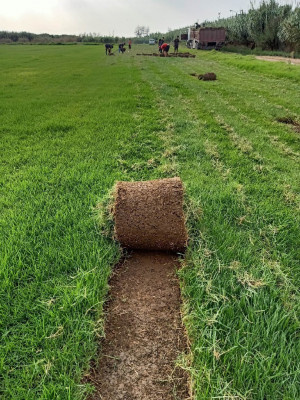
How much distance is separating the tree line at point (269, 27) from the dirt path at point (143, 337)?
1317 inches

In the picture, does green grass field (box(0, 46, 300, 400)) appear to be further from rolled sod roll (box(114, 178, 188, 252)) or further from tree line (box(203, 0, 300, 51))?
tree line (box(203, 0, 300, 51))

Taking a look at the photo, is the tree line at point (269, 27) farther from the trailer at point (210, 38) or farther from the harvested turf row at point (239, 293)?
the harvested turf row at point (239, 293)

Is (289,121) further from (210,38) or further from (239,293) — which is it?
(210,38)

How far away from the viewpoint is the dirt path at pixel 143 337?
6.66ft

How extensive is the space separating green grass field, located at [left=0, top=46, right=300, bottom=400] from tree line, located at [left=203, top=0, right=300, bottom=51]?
89.9 feet

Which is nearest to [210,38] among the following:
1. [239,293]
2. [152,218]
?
[152,218]

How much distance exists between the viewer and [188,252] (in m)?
3.28

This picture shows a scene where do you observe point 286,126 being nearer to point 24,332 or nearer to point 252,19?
point 24,332

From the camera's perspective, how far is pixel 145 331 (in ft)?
8.02

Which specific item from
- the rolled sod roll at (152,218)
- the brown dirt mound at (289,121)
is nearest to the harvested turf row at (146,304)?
the rolled sod roll at (152,218)

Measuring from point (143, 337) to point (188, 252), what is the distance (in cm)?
115

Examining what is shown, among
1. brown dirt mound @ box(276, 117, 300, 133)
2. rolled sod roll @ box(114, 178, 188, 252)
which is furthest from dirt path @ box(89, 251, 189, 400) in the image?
brown dirt mound @ box(276, 117, 300, 133)

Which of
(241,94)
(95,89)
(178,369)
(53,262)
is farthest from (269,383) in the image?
(95,89)

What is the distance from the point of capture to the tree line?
29.3 metres
